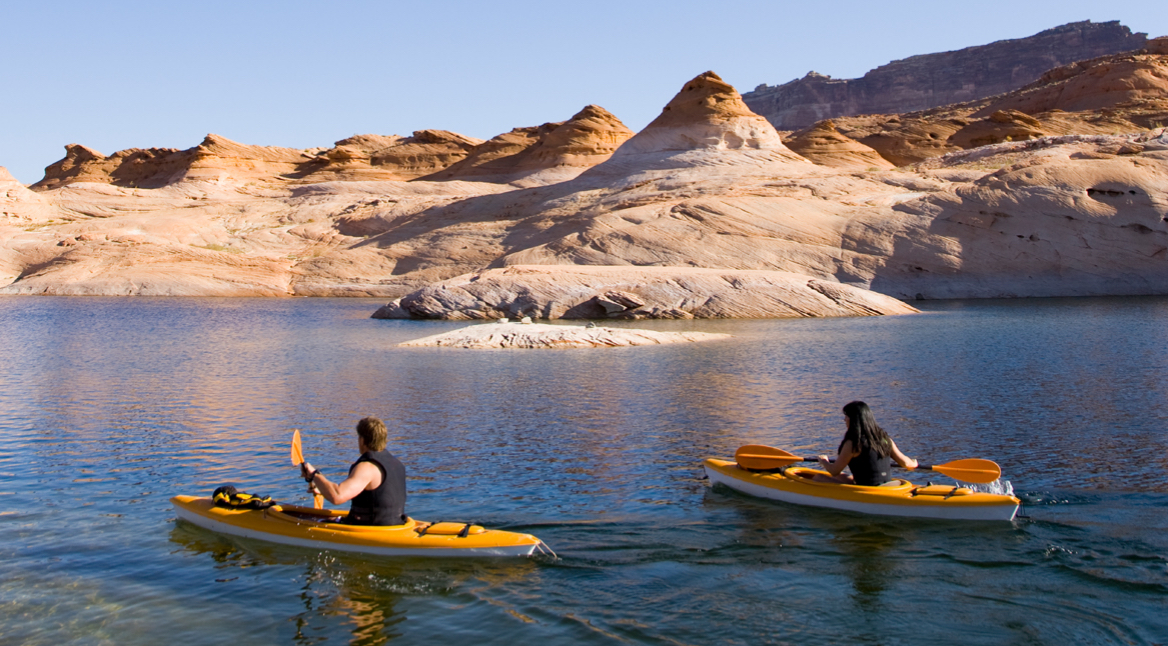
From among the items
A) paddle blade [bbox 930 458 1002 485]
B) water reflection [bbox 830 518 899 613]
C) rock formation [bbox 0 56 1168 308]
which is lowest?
water reflection [bbox 830 518 899 613]

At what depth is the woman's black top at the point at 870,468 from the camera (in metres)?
10.3

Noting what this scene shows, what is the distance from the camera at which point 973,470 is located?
10.6m

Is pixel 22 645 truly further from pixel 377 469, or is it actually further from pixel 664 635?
pixel 664 635

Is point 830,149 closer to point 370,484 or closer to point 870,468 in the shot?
point 870,468

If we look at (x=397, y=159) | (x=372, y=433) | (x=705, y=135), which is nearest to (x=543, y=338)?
(x=372, y=433)

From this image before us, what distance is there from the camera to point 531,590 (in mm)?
8500

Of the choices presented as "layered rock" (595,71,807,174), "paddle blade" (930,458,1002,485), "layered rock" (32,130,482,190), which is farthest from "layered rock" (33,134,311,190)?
"paddle blade" (930,458,1002,485)

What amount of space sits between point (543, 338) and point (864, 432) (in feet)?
57.3

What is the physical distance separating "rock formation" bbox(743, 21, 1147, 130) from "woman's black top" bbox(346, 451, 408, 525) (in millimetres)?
172291

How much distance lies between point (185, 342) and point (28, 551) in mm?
21302

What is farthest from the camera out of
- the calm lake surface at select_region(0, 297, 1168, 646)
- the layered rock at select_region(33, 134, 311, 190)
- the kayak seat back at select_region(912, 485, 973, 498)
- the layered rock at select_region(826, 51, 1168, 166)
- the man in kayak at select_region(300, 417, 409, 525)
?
the layered rock at select_region(33, 134, 311, 190)

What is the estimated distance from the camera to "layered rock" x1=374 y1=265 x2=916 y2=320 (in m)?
38.2

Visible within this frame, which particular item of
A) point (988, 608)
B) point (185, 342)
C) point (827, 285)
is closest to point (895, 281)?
point (827, 285)

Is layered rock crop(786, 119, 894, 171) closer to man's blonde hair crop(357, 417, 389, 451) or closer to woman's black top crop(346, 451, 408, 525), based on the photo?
woman's black top crop(346, 451, 408, 525)
